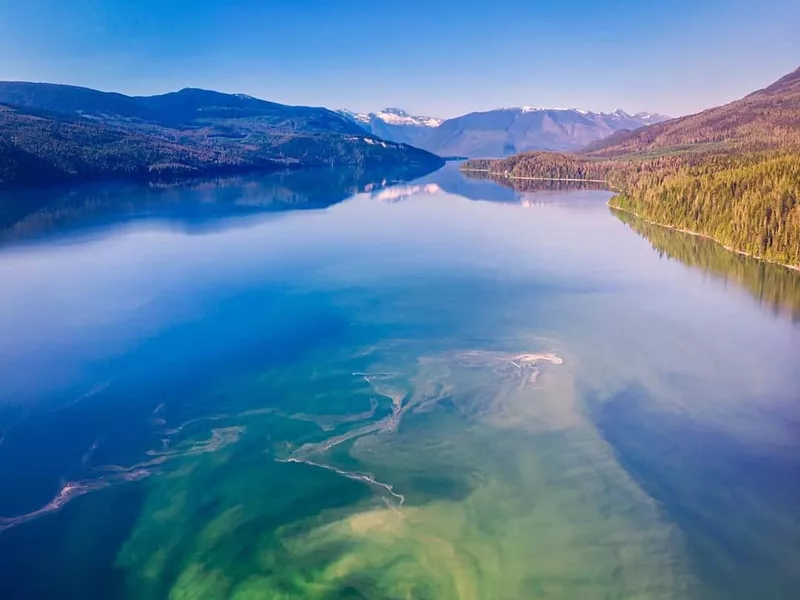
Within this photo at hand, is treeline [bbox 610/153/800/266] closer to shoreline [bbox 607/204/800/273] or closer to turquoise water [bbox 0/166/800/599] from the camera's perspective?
shoreline [bbox 607/204/800/273]

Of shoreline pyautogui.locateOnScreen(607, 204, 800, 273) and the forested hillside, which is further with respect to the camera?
the forested hillside

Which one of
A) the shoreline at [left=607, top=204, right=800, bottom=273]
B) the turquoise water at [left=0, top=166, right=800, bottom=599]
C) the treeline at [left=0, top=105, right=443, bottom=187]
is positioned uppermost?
the treeline at [left=0, top=105, right=443, bottom=187]

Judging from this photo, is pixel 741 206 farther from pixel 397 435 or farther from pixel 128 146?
pixel 128 146

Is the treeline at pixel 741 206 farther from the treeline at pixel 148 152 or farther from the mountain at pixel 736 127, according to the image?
the treeline at pixel 148 152

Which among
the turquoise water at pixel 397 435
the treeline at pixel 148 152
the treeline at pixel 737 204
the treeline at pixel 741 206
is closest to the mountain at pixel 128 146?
the treeline at pixel 148 152

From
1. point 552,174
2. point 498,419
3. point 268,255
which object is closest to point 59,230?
point 268,255

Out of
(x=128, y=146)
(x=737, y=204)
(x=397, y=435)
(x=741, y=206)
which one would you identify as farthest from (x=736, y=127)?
(x=397, y=435)

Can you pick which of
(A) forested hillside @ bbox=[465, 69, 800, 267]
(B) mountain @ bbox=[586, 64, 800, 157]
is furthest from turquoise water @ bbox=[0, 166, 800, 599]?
(B) mountain @ bbox=[586, 64, 800, 157]
